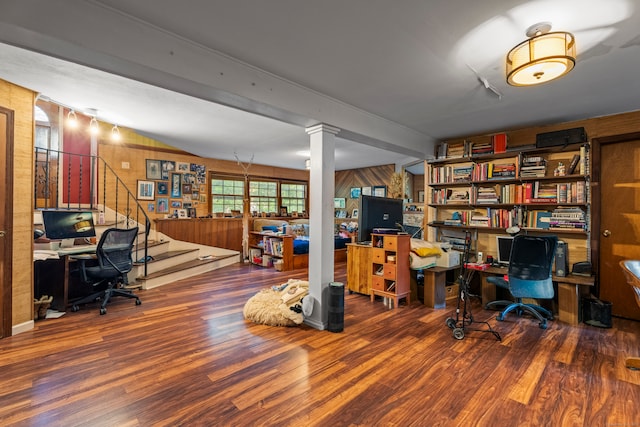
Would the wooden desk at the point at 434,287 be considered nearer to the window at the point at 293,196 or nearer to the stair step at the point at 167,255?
the stair step at the point at 167,255

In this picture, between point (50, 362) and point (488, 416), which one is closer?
point (488, 416)

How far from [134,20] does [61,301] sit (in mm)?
3314

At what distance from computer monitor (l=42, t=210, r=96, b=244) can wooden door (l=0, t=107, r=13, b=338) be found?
2.78 ft

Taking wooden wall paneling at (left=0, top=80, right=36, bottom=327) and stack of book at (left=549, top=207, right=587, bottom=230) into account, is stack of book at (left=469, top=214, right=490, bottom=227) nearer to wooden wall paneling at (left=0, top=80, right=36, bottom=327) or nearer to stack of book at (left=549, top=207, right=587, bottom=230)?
stack of book at (left=549, top=207, right=587, bottom=230)

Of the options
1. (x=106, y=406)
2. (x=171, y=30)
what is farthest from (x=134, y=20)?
(x=106, y=406)

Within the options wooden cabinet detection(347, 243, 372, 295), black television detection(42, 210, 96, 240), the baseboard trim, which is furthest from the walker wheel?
black television detection(42, 210, 96, 240)

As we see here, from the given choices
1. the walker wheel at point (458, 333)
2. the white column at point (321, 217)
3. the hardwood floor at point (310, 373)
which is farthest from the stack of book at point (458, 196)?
the white column at point (321, 217)

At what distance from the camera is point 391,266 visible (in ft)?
12.4

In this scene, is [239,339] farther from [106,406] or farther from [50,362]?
[50,362]

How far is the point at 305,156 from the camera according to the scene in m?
6.90

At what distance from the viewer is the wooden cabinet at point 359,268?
4117mm

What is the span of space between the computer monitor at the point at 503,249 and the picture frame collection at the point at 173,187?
5991 mm

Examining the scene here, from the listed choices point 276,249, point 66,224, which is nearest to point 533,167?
point 276,249

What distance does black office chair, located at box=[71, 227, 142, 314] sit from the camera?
3.46m
